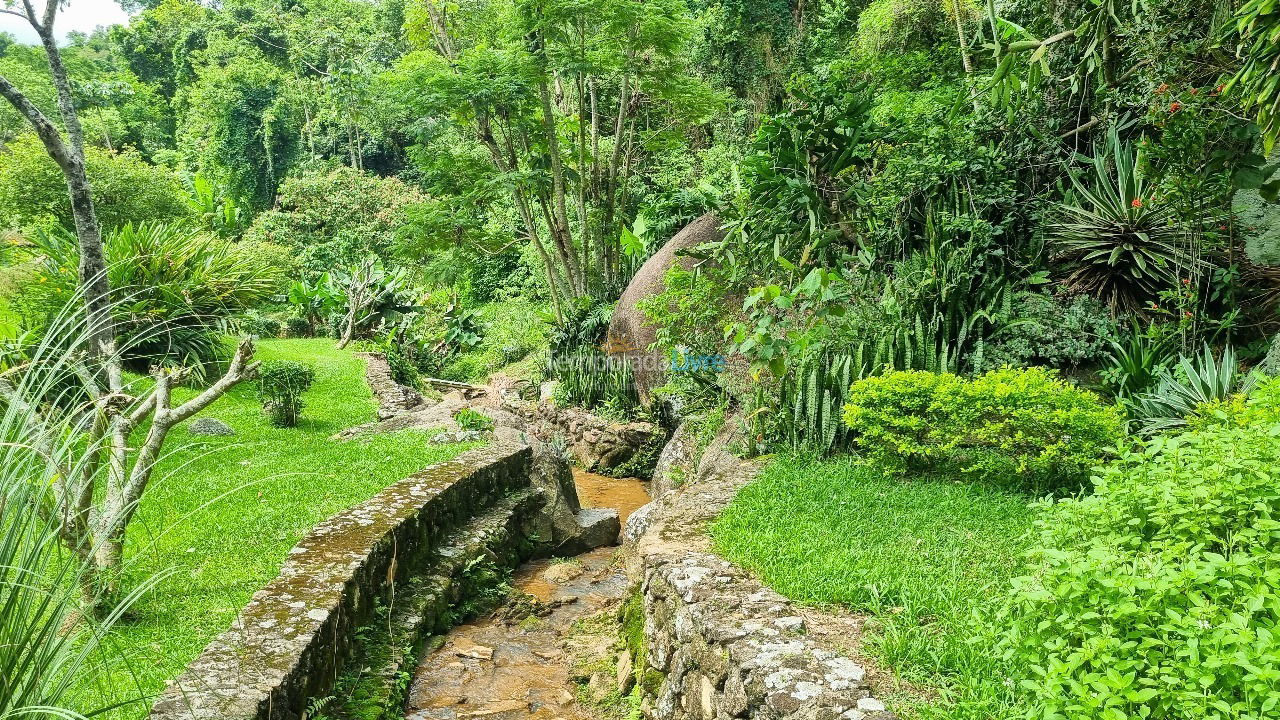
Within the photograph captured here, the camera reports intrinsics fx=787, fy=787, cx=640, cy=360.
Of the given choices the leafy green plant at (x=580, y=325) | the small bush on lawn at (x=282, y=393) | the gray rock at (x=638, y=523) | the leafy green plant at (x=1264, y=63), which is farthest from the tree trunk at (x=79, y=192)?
the leafy green plant at (x=580, y=325)

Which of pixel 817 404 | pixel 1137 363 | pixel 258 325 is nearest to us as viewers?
pixel 1137 363

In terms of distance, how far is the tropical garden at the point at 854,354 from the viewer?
2314 millimetres

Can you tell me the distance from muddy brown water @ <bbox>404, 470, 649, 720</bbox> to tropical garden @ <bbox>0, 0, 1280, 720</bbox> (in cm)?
133

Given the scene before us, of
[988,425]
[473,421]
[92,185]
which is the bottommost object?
[473,421]

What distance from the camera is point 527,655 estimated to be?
5762 millimetres

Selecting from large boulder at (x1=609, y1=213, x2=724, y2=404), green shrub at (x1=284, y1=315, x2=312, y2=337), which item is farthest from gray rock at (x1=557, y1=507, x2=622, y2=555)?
green shrub at (x1=284, y1=315, x2=312, y2=337)

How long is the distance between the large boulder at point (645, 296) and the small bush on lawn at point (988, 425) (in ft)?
17.3

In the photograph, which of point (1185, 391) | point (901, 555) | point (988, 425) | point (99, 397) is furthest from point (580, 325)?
point (99, 397)

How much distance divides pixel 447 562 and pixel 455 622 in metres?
0.47

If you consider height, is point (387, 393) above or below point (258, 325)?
below

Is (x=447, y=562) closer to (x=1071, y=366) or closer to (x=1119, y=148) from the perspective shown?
(x=1071, y=366)

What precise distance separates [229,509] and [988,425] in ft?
18.4

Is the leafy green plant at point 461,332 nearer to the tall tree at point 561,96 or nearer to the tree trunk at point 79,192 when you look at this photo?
the tall tree at point 561,96

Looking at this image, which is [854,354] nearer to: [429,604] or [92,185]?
[429,604]
